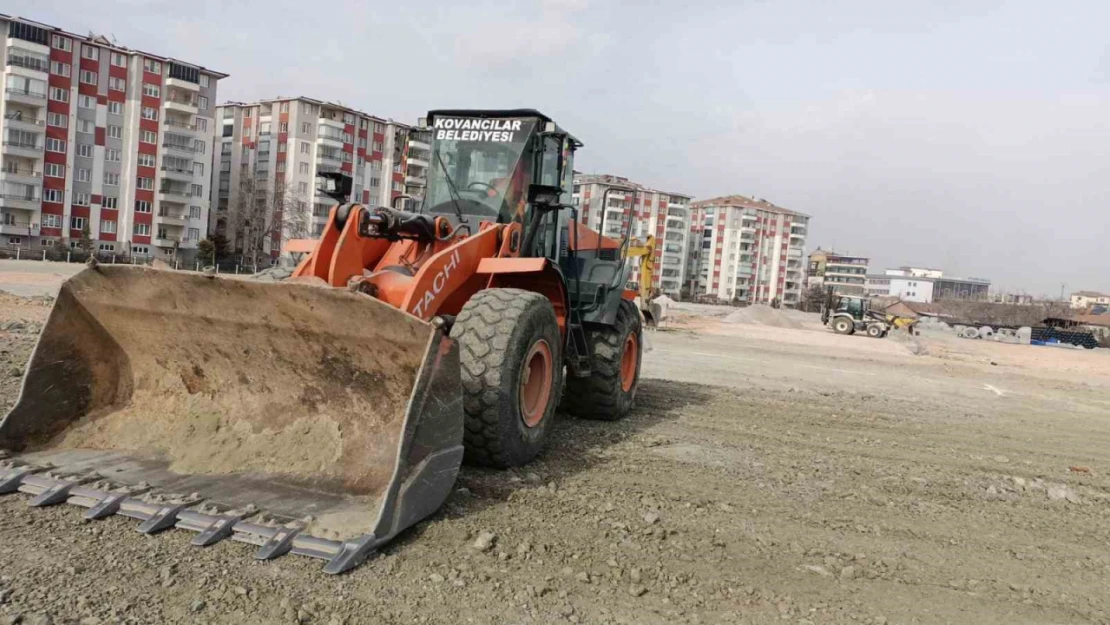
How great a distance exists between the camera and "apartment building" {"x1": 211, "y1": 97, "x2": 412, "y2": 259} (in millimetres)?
71562

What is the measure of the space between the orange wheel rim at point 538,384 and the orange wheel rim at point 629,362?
2422 millimetres

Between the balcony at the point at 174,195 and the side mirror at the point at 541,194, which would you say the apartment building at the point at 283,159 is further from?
the side mirror at the point at 541,194

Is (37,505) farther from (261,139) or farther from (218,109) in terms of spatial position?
(218,109)

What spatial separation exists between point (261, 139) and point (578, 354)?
251 feet

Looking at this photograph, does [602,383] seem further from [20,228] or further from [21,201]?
[20,228]

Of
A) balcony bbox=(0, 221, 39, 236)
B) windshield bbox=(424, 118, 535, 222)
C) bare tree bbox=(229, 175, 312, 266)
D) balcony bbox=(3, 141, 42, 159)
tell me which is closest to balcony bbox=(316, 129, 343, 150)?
bare tree bbox=(229, 175, 312, 266)

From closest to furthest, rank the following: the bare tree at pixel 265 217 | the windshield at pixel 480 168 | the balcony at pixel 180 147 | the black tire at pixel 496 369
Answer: the black tire at pixel 496 369 < the windshield at pixel 480 168 < the balcony at pixel 180 147 < the bare tree at pixel 265 217

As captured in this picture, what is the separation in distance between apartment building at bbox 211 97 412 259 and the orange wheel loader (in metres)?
67.5

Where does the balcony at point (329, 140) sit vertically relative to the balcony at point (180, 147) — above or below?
above

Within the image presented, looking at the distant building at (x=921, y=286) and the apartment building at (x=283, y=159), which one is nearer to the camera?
the apartment building at (x=283, y=159)

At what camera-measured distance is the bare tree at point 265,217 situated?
68.5m

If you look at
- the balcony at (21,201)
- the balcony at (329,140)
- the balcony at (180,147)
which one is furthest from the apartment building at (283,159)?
the balcony at (21,201)

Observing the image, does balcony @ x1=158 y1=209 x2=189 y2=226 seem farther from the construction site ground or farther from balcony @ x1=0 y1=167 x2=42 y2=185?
the construction site ground

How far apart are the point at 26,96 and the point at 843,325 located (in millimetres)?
58342
